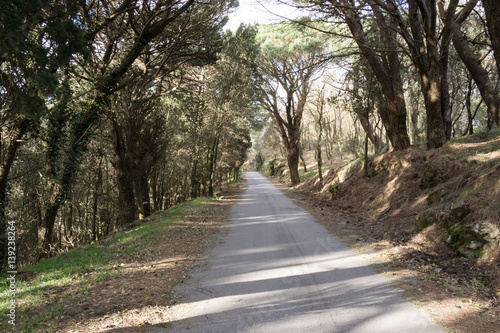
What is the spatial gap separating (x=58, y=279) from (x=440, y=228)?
7915 millimetres

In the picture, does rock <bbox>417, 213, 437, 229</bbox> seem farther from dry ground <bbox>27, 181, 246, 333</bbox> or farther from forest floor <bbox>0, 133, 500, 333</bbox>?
dry ground <bbox>27, 181, 246, 333</bbox>

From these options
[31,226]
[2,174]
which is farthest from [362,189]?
[31,226]

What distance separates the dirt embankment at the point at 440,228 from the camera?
4.39 metres

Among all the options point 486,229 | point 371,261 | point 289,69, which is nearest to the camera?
point 486,229

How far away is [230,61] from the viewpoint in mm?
20234

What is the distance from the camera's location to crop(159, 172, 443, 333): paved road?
381 cm

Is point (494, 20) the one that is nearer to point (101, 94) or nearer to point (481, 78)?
point (481, 78)

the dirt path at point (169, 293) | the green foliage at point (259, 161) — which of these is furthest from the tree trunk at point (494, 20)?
the green foliage at point (259, 161)

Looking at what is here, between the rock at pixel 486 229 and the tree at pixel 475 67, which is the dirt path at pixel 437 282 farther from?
the tree at pixel 475 67

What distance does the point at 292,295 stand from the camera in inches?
183

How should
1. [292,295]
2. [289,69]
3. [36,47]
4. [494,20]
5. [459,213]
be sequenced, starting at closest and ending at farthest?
[292,295], [494,20], [36,47], [459,213], [289,69]

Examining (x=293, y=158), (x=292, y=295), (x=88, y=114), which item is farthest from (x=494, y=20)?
(x=293, y=158)

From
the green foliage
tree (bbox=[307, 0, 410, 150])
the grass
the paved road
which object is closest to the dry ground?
the grass

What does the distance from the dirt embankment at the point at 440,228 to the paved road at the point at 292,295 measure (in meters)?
0.49
